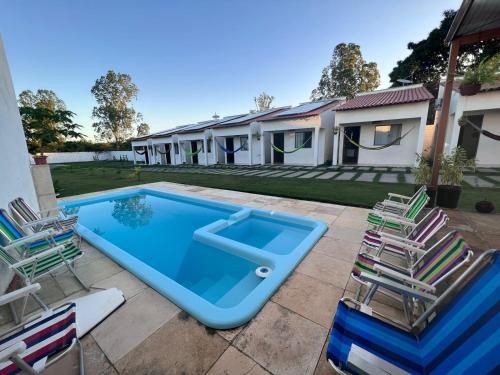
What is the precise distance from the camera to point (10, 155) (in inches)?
129

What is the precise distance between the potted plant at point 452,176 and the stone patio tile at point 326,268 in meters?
3.14

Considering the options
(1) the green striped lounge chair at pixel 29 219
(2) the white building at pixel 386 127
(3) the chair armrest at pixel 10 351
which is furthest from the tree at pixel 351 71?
(3) the chair armrest at pixel 10 351

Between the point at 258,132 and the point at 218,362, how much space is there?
Result: 13928mm

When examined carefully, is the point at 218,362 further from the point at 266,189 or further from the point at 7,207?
the point at 266,189

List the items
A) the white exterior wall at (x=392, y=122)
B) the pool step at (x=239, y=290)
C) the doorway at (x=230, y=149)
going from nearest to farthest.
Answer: the pool step at (x=239, y=290) → the white exterior wall at (x=392, y=122) → the doorway at (x=230, y=149)

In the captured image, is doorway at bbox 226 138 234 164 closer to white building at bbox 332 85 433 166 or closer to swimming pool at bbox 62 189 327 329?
white building at bbox 332 85 433 166

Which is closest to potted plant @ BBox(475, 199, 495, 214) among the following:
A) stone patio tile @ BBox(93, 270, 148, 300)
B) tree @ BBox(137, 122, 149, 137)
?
stone patio tile @ BBox(93, 270, 148, 300)

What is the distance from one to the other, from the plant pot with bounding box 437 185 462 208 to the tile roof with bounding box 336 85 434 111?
288 inches

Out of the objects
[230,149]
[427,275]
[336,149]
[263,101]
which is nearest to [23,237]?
[427,275]

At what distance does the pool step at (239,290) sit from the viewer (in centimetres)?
255

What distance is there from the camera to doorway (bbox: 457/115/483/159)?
9875mm

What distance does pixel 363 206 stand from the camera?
199 inches

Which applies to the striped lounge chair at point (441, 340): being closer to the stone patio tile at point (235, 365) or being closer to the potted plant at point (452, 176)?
the stone patio tile at point (235, 365)

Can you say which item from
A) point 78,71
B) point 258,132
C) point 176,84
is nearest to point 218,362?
point 258,132
